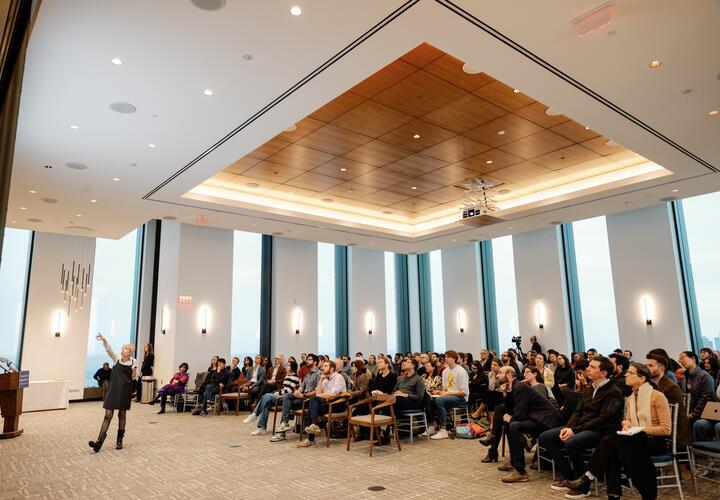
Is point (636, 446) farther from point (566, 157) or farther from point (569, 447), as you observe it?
point (566, 157)

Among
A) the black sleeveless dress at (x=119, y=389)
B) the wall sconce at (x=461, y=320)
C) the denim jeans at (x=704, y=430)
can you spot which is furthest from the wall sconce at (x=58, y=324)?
the denim jeans at (x=704, y=430)

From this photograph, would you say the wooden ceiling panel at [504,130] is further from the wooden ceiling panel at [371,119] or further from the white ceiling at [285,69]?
the wooden ceiling panel at [371,119]

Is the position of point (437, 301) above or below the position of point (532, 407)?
above

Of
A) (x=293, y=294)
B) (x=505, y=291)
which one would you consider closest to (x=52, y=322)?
(x=293, y=294)

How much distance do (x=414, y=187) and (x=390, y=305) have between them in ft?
21.9

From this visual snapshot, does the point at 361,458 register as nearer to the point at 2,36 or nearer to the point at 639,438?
the point at 639,438

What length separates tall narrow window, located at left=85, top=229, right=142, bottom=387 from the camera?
41.3ft

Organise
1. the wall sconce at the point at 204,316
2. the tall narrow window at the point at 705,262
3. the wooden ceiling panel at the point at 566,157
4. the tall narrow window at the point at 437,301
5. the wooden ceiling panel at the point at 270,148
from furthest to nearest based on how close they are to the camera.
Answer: the tall narrow window at the point at 437,301 < the wall sconce at the point at 204,316 < the tall narrow window at the point at 705,262 < the wooden ceiling panel at the point at 566,157 < the wooden ceiling panel at the point at 270,148

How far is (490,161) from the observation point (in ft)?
29.2

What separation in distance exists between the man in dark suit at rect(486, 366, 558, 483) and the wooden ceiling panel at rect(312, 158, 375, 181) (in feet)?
16.7

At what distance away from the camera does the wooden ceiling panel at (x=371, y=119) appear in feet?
22.1

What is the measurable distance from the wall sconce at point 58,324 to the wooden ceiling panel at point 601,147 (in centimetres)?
1200

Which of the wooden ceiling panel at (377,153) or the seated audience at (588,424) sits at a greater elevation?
the wooden ceiling panel at (377,153)

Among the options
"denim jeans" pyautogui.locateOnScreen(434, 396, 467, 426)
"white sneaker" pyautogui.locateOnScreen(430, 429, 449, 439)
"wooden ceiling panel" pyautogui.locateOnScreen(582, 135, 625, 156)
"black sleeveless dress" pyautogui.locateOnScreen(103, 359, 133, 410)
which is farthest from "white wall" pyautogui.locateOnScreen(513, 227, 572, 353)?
"black sleeveless dress" pyautogui.locateOnScreen(103, 359, 133, 410)
